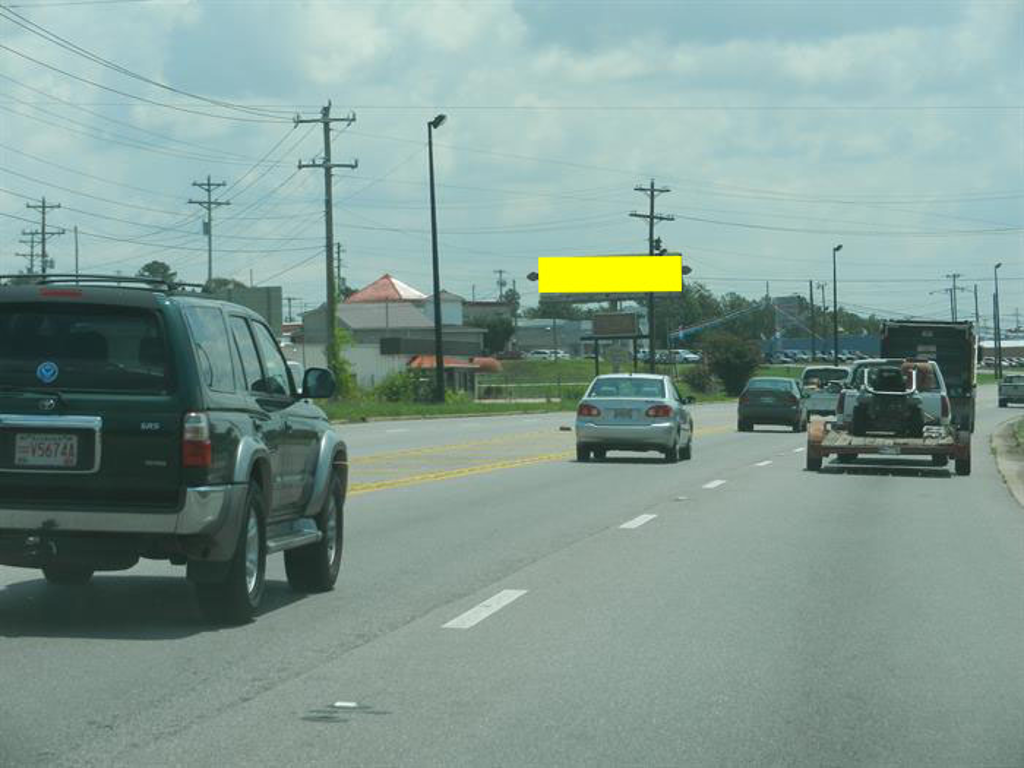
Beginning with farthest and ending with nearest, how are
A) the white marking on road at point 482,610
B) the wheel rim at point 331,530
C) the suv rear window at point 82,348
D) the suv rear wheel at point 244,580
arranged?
the wheel rim at point 331,530, the white marking on road at point 482,610, the suv rear wheel at point 244,580, the suv rear window at point 82,348

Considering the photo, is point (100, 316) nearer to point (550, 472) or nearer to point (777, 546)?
point (777, 546)

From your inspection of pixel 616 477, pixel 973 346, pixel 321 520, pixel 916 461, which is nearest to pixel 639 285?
pixel 973 346

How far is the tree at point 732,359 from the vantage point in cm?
11194

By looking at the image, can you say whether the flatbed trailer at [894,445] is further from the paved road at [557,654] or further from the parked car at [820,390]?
the parked car at [820,390]

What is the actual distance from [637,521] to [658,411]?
12597 mm

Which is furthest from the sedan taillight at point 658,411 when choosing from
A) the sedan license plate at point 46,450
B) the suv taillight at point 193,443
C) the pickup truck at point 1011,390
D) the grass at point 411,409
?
the pickup truck at point 1011,390

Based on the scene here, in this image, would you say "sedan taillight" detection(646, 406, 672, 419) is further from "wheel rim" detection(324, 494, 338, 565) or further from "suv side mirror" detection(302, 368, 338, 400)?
"suv side mirror" detection(302, 368, 338, 400)

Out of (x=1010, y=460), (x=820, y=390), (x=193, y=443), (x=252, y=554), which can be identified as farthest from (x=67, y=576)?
(x=820, y=390)

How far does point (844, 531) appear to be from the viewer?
17.7 m

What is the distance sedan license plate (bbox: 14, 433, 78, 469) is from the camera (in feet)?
31.9

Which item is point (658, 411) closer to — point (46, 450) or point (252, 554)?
point (252, 554)

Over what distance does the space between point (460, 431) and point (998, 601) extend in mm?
34296

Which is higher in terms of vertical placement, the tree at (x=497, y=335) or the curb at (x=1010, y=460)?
the tree at (x=497, y=335)

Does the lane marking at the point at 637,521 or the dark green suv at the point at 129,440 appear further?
the lane marking at the point at 637,521
